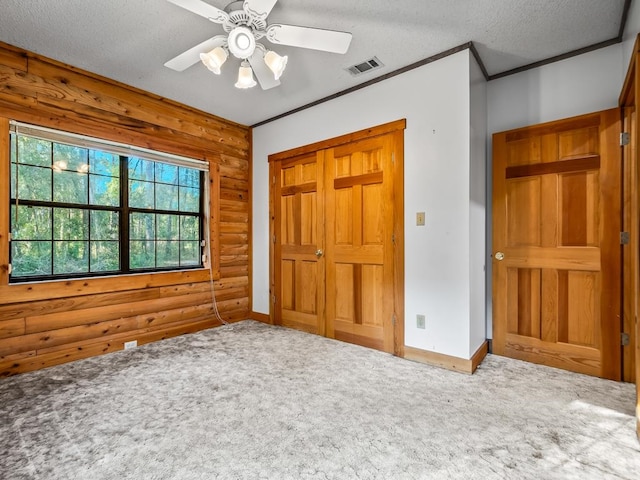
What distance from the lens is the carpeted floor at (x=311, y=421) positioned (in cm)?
155

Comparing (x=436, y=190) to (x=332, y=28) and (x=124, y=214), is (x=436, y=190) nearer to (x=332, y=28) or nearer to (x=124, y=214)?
(x=332, y=28)

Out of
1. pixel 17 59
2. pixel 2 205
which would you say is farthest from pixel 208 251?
pixel 17 59

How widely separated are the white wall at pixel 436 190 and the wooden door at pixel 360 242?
0.69ft

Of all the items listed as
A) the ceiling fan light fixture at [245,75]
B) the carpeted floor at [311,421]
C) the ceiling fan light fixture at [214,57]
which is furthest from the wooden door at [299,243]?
the ceiling fan light fixture at [214,57]

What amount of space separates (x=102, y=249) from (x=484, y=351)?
3882 millimetres

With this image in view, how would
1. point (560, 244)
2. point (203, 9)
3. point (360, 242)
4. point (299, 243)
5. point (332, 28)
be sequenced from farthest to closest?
point (299, 243) < point (360, 242) < point (560, 244) < point (332, 28) < point (203, 9)

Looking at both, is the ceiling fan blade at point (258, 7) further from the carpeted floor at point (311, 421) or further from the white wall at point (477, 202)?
the carpeted floor at point (311, 421)

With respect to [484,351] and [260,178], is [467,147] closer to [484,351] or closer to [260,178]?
[484,351]

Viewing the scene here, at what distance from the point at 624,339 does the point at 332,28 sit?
10.8ft

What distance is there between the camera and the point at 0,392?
230 cm

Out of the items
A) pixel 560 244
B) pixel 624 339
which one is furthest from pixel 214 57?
pixel 624 339

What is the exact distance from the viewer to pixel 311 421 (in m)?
1.93

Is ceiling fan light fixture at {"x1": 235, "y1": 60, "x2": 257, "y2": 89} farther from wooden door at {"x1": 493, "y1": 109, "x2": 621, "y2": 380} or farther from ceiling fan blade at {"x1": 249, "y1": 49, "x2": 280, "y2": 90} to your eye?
wooden door at {"x1": 493, "y1": 109, "x2": 621, "y2": 380}

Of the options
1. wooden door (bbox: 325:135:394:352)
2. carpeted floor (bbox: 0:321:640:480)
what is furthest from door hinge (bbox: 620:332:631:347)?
wooden door (bbox: 325:135:394:352)
